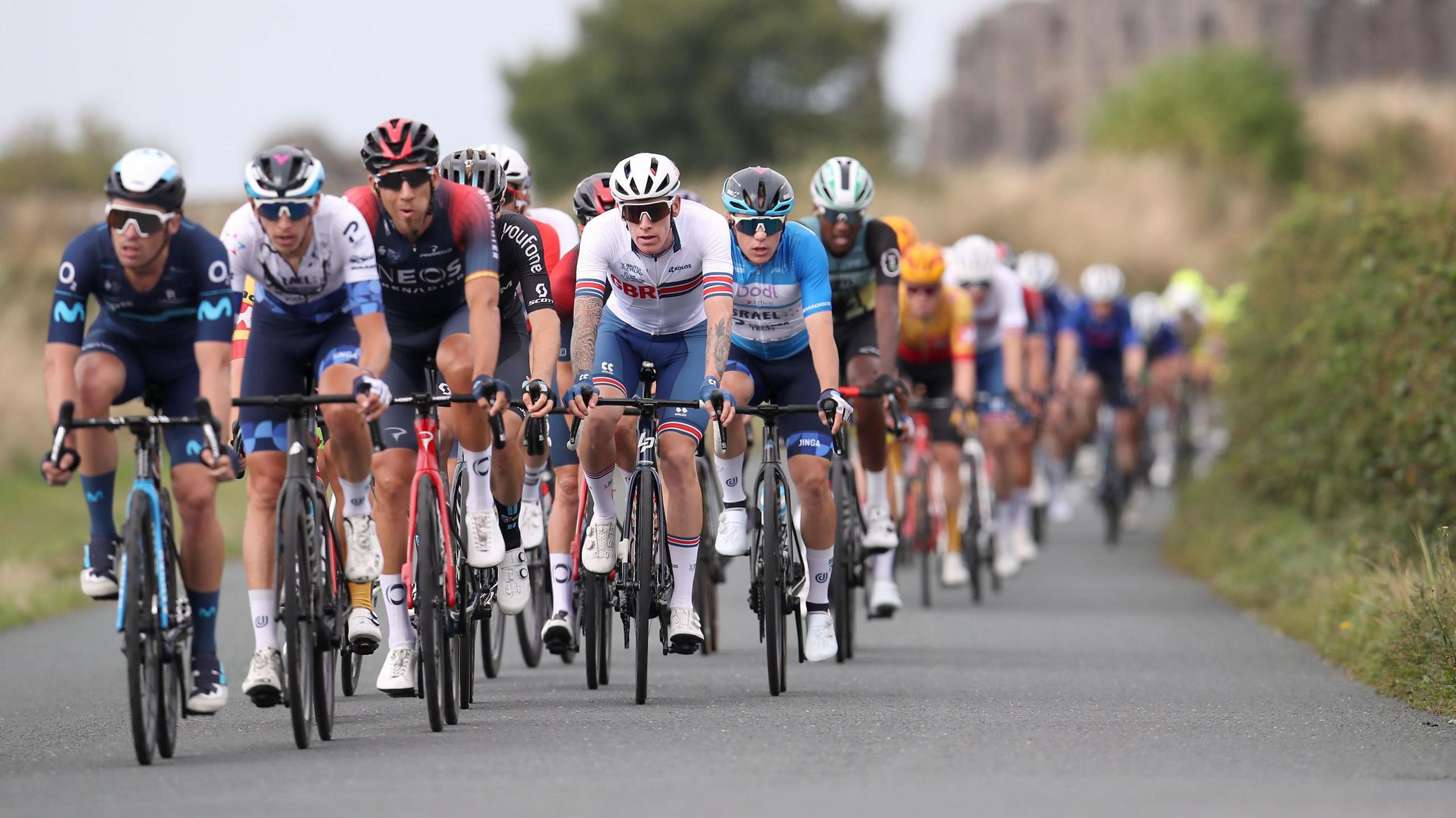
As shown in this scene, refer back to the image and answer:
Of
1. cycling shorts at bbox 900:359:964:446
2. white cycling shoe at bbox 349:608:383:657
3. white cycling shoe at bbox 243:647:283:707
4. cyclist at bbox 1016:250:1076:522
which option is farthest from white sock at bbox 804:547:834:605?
cyclist at bbox 1016:250:1076:522

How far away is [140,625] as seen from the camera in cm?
798

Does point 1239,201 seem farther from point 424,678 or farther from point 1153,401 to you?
point 424,678

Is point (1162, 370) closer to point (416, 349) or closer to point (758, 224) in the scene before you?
point (758, 224)

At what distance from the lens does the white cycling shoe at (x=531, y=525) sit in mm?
10891

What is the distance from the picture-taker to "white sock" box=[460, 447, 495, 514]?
1004 cm

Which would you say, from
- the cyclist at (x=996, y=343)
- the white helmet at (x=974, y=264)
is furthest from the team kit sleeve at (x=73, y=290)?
the white helmet at (x=974, y=264)

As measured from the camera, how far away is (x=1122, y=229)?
57156 millimetres

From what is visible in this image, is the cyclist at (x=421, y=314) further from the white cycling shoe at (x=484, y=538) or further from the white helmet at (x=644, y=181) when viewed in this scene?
the white helmet at (x=644, y=181)

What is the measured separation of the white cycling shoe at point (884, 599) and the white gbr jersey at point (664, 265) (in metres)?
3.10

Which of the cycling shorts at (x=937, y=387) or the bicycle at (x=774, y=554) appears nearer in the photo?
the bicycle at (x=774, y=554)

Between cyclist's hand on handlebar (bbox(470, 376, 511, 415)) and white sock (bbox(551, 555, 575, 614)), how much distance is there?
1.80 m

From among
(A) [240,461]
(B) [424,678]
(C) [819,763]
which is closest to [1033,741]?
(C) [819,763]

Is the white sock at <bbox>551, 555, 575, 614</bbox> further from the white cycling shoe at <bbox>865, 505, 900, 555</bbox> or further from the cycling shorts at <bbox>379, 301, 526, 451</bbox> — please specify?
the white cycling shoe at <bbox>865, 505, 900, 555</bbox>

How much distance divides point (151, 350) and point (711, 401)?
2.31m
